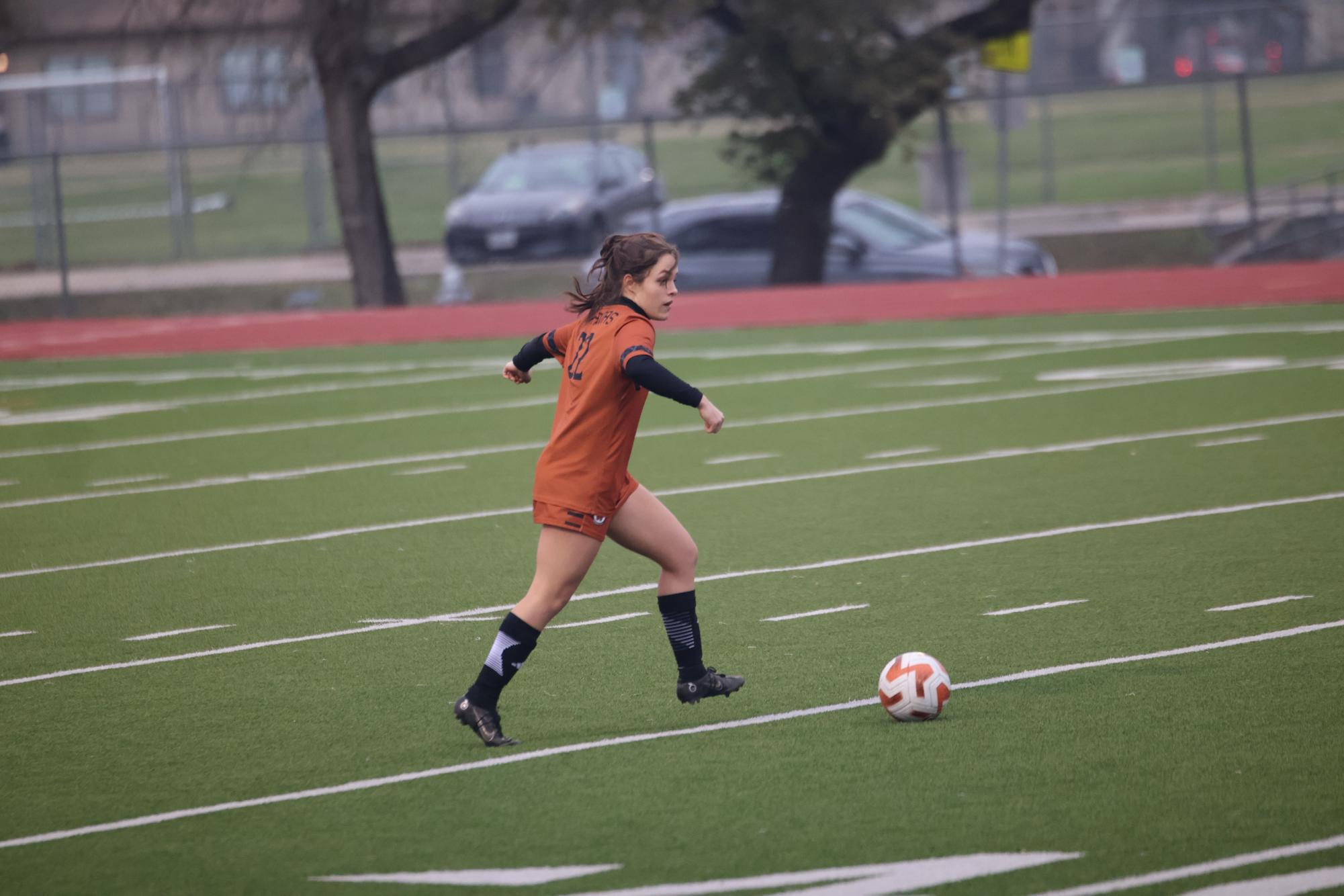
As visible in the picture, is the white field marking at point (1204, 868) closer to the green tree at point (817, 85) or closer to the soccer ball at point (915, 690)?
the soccer ball at point (915, 690)

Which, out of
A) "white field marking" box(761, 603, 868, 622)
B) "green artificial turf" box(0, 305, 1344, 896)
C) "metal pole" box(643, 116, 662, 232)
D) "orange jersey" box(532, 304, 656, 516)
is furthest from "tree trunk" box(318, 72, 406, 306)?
"orange jersey" box(532, 304, 656, 516)

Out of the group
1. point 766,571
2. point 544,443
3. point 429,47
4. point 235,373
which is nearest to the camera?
point 766,571

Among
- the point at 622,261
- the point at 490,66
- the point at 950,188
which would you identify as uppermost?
the point at 490,66

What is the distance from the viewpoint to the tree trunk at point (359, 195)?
24656 mm

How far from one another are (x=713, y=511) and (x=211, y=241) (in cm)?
2787

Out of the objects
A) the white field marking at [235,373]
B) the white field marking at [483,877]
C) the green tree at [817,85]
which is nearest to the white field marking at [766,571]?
the white field marking at [483,877]

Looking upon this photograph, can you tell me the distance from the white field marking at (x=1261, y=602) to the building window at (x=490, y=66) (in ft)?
69.5

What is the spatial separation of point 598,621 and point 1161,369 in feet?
29.8

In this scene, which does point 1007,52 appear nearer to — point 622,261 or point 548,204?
point 548,204

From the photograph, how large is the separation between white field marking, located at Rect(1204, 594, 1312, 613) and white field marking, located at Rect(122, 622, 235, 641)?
13.5ft

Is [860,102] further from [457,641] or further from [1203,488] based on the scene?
[457,641]

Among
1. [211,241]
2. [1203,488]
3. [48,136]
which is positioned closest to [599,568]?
[1203,488]

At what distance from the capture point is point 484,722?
588 centimetres

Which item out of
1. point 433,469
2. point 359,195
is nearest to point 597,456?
point 433,469
